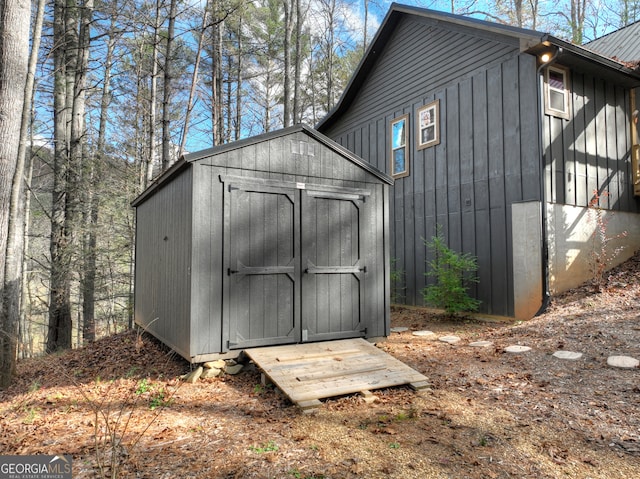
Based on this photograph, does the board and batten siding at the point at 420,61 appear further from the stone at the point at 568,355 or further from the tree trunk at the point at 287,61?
the stone at the point at 568,355

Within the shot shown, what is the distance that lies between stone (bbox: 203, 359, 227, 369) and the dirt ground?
0.53 ft

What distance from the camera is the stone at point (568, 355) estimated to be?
180 inches

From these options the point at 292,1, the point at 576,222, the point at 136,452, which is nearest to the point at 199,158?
the point at 136,452

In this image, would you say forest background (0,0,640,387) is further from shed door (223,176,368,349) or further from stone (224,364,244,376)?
shed door (223,176,368,349)

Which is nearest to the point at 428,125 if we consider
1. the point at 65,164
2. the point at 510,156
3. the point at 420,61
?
the point at 420,61

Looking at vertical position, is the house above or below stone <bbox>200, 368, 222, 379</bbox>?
above

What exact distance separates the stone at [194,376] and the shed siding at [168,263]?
28cm

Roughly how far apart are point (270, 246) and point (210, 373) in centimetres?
164

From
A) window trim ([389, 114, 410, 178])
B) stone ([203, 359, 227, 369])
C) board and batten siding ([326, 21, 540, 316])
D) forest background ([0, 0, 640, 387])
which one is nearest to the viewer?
stone ([203, 359, 227, 369])

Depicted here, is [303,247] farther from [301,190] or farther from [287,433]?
[287,433]

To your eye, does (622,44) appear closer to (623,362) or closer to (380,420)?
(623,362)

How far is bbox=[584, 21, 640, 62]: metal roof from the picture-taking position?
363 inches

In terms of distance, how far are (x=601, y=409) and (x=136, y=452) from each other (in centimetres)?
369

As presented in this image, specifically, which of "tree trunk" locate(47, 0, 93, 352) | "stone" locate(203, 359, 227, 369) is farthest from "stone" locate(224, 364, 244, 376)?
"tree trunk" locate(47, 0, 93, 352)
